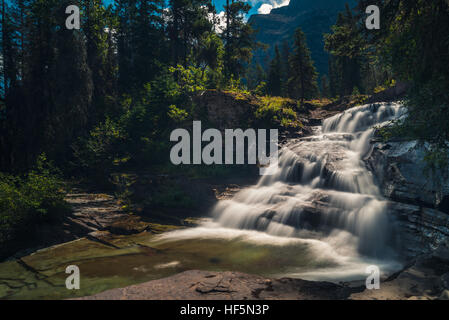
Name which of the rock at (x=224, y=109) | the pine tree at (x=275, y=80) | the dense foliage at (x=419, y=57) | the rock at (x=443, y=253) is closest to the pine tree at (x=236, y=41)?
the rock at (x=224, y=109)

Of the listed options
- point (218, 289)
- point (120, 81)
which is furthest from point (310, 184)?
point (120, 81)

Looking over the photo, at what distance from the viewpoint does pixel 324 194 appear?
11.1 m

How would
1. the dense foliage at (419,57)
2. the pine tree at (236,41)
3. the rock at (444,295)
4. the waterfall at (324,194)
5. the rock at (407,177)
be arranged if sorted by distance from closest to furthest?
the rock at (444,295) < the dense foliage at (419,57) < the rock at (407,177) < the waterfall at (324,194) < the pine tree at (236,41)

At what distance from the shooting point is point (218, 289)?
Result: 504cm

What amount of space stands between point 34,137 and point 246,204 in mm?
15819

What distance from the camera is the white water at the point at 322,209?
8.38m

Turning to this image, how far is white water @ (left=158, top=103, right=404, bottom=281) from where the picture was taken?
838 cm

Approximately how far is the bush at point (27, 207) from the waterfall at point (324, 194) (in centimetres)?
750

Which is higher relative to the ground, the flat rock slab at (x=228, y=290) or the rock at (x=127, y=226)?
the flat rock slab at (x=228, y=290)

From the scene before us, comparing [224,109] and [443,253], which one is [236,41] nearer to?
[224,109]

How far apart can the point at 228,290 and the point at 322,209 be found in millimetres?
6629

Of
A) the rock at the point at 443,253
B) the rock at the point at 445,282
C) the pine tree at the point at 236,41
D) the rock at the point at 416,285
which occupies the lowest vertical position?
the rock at the point at 416,285

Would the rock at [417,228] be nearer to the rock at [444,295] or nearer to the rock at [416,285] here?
the rock at [416,285]

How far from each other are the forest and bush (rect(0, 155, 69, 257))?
1.7 inches
